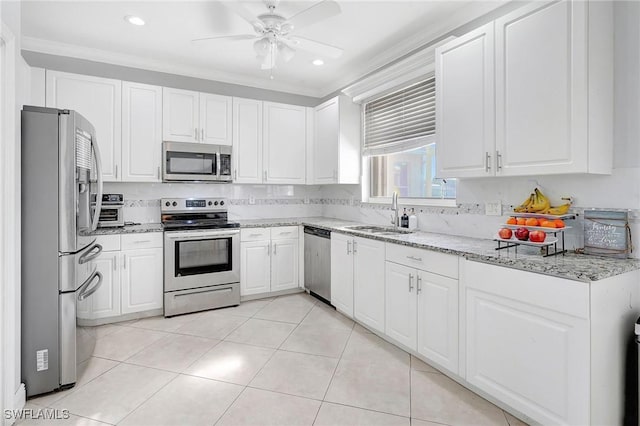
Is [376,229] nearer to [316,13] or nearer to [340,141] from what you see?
[340,141]

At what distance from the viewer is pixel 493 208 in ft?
8.49

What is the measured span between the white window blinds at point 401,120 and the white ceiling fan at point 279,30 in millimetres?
969

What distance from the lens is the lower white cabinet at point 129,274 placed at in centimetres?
321

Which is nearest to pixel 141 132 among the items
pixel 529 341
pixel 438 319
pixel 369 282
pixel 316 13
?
pixel 316 13

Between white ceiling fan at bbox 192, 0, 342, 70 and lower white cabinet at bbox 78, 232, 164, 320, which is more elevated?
white ceiling fan at bbox 192, 0, 342, 70

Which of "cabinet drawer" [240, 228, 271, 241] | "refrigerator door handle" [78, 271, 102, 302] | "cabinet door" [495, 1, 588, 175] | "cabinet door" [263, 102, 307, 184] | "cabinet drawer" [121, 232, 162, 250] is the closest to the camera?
"cabinet door" [495, 1, 588, 175]

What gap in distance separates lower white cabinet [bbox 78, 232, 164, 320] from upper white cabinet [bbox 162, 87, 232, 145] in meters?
1.16

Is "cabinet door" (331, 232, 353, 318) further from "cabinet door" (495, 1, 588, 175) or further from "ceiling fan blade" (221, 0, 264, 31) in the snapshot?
"ceiling fan blade" (221, 0, 264, 31)

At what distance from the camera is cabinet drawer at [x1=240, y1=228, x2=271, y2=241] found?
12.7 feet

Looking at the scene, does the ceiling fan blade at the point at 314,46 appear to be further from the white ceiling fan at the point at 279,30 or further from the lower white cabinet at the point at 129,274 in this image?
the lower white cabinet at the point at 129,274

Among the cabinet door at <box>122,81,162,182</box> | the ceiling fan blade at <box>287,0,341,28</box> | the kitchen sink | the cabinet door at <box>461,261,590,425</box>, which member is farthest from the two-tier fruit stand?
the cabinet door at <box>122,81,162,182</box>

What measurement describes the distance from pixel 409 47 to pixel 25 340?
12.2ft

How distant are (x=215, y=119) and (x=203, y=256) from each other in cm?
157

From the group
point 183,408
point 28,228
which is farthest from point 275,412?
point 28,228
